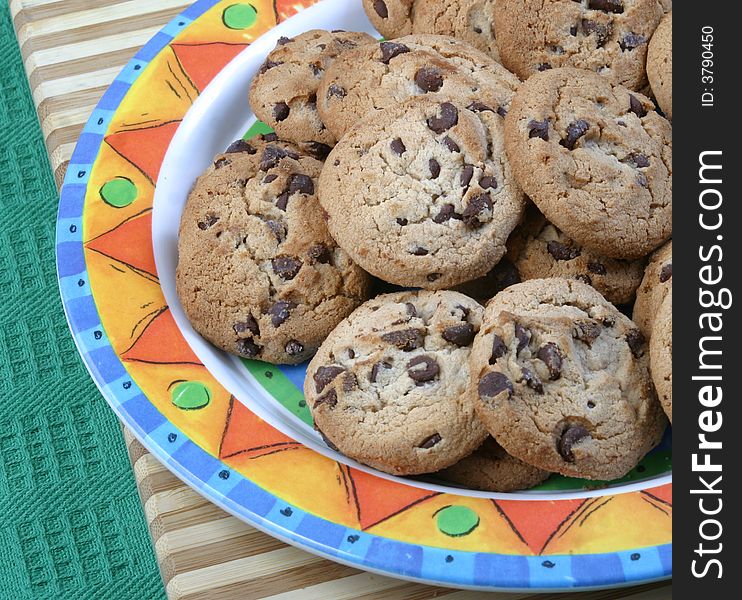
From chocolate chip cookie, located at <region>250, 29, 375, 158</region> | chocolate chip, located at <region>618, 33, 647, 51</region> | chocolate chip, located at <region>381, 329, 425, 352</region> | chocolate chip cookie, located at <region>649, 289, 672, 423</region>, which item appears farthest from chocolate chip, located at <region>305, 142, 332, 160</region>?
chocolate chip cookie, located at <region>649, 289, 672, 423</region>

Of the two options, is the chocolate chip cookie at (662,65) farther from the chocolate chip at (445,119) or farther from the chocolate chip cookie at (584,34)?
the chocolate chip at (445,119)

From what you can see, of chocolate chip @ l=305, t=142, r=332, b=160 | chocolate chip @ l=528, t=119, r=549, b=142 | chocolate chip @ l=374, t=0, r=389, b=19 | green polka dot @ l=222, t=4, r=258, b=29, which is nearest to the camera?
chocolate chip @ l=528, t=119, r=549, b=142

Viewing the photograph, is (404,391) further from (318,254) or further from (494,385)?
(318,254)

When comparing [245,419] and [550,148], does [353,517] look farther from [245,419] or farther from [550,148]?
[550,148]

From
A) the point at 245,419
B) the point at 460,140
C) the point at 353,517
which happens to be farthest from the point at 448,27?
the point at 353,517

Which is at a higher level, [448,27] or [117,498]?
[448,27]

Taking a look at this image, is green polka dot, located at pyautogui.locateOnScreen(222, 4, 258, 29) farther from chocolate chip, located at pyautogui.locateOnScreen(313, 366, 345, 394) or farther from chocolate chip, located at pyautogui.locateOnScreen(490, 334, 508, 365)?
chocolate chip, located at pyautogui.locateOnScreen(490, 334, 508, 365)
